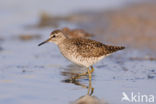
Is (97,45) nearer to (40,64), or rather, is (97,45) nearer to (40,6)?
(40,64)

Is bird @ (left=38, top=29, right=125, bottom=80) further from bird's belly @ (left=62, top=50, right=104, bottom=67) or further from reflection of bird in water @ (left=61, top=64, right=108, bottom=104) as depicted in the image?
reflection of bird in water @ (left=61, top=64, right=108, bottom=104)

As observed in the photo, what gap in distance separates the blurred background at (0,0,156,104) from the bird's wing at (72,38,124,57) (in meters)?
0.53

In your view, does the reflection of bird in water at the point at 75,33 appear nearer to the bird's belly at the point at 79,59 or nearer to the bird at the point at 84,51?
the bird at the point at 84,51

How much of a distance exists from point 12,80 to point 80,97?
6.01ft

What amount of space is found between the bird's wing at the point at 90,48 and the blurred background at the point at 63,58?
0.53m

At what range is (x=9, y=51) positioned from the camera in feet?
36.7

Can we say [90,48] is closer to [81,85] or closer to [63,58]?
[81,85]

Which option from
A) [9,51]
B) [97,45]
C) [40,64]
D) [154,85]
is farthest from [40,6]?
[154,85]

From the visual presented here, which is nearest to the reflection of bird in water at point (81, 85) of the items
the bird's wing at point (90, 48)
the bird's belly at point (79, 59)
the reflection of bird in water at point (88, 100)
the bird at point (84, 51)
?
the reflection of bird in water at point (88, 100)

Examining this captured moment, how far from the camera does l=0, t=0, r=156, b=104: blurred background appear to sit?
7.44 metres

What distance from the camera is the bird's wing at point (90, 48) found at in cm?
859

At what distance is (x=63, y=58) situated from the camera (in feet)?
34.7

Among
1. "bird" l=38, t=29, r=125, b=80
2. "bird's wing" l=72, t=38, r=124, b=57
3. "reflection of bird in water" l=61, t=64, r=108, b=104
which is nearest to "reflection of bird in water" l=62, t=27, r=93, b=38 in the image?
"reflection of bird in water" l=61, t=64, r=108, b=104

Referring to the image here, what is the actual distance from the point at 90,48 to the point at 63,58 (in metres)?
2.04
